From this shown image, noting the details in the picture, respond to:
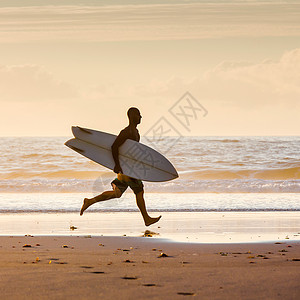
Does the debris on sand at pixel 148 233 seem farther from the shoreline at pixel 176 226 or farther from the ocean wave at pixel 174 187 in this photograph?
the ocean wave at pixel 174 187

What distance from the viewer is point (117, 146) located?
8859 millimetres

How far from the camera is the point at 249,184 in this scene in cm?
2047

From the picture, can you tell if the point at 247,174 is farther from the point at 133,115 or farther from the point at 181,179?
the point at 133,115

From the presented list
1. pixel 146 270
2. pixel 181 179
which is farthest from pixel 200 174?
pixel 146 270

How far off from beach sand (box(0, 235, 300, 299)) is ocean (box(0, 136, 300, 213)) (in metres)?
5.87

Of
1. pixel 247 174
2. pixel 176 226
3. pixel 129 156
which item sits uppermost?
pixel 247 174

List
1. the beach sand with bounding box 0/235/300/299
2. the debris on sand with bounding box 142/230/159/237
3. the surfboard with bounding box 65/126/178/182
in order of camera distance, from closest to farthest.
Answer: the beach sand with bounding box 0/235/300/299 < the debris on sand with bounding box 142/230/159/237 < the surfboard with bounding box 65/126/178/182

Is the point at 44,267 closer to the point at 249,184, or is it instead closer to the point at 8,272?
the point at 8,272

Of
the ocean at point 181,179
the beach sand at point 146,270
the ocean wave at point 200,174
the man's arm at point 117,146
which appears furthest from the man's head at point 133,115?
the ocean wave at point 200,174

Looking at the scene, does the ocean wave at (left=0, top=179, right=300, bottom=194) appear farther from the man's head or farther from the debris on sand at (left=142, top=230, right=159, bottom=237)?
the man's head

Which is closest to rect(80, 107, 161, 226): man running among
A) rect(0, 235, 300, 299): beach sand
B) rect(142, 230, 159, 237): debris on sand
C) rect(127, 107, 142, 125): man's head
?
rect(127, 107, 142, 125): man's head

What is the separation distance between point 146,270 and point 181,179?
17275 mm

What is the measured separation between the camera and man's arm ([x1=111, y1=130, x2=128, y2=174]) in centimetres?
870

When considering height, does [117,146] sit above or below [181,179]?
above
